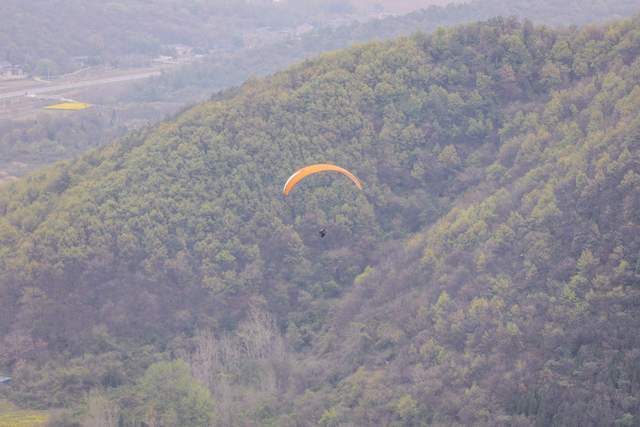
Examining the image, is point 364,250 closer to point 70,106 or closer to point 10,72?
point 70,106

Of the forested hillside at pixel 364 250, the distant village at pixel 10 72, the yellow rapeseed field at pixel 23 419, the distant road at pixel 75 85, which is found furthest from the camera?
the distant village at pixel 10 72

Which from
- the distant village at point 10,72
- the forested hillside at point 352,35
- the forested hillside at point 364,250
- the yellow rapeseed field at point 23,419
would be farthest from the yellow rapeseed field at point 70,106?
the yellow rapeseed field at point 23,419

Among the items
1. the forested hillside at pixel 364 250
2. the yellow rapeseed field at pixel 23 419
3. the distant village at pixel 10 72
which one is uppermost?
the distant village at pixel 10 72

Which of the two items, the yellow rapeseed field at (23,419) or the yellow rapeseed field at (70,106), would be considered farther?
the yellow rapeseed field at (70,106)

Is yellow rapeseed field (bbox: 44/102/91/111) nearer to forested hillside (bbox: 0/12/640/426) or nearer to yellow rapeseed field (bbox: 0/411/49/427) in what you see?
forested hillside (bbox: 0/12/640/426)

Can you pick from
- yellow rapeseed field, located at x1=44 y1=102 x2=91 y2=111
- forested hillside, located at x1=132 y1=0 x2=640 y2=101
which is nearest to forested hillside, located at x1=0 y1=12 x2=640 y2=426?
yellow rapeseed field, located at x1=44 y1=102 x2=91 y2=111

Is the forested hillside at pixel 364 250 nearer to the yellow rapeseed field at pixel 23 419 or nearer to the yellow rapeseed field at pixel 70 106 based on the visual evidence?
the yellow rapeseed field at pixel 23 419

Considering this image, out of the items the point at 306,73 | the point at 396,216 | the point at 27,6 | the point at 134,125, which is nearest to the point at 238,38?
the point at 27,6
